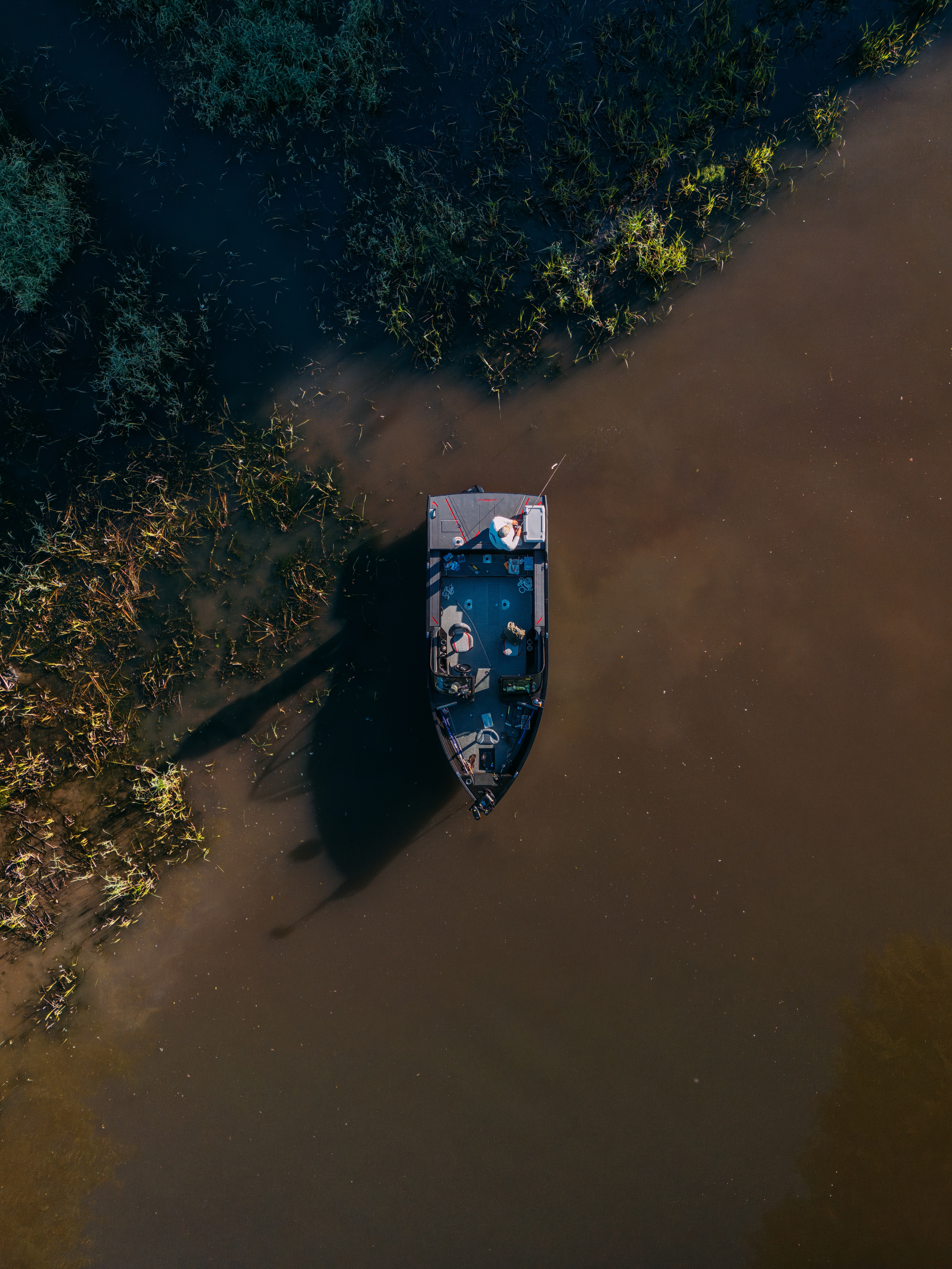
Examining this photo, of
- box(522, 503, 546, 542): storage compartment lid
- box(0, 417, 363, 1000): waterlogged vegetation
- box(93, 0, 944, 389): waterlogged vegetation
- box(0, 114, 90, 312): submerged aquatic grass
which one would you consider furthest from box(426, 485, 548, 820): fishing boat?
box(0, 114, 90, 312): submerged aquatic grass

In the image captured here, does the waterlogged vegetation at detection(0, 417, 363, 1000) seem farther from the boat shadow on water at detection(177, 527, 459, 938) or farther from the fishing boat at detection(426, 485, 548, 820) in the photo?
the fishing boat at detection(426, 485, 548, 820)

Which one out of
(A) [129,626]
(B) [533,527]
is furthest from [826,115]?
(A) [129,626]

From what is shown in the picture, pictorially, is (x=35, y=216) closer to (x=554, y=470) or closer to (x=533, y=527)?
(x=554, y=470)

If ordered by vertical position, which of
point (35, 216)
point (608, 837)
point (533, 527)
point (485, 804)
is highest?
point (35, 216)

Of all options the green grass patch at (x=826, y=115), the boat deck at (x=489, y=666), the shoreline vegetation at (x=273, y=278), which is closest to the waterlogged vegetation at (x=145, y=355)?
the shoreline vegetation at (x=273, y=278)

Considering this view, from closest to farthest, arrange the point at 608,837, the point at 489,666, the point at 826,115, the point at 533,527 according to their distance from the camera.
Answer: the point at 533,527, the point at 489,666, the point at 608,837, the point at 826,115

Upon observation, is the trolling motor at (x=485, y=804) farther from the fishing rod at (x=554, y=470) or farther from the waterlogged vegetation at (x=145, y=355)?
the waterlogged vegetation at (x=145, y=355)
